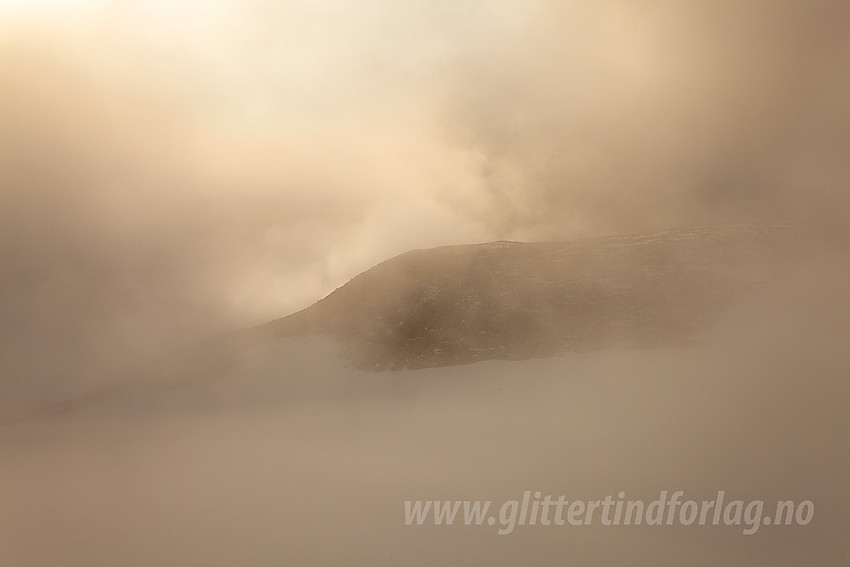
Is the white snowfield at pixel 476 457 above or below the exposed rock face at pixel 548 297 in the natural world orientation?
below

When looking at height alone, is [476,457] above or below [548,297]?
below

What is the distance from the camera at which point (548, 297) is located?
41062 millimetres

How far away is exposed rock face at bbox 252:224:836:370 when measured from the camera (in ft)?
122

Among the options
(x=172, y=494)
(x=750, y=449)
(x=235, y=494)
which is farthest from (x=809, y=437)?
(x=172, y=494)

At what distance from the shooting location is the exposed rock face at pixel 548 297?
122 ft

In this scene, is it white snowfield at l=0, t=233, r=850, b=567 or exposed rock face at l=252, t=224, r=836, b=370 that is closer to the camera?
white snowfield at l=0, t=233, r=850, b=567

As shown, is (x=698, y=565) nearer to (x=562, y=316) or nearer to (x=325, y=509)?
(x=325, y=509)

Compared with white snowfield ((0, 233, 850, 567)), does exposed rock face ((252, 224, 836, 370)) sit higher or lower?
higher

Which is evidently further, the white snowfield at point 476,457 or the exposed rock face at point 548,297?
the exposed rock face at point 548,297

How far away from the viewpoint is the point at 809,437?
24031 mm

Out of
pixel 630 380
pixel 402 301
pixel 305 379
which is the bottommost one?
pixel 630 380

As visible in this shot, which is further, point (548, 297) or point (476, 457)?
point (548, 297)

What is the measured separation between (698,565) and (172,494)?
20.3m

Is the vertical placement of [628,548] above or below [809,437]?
below
